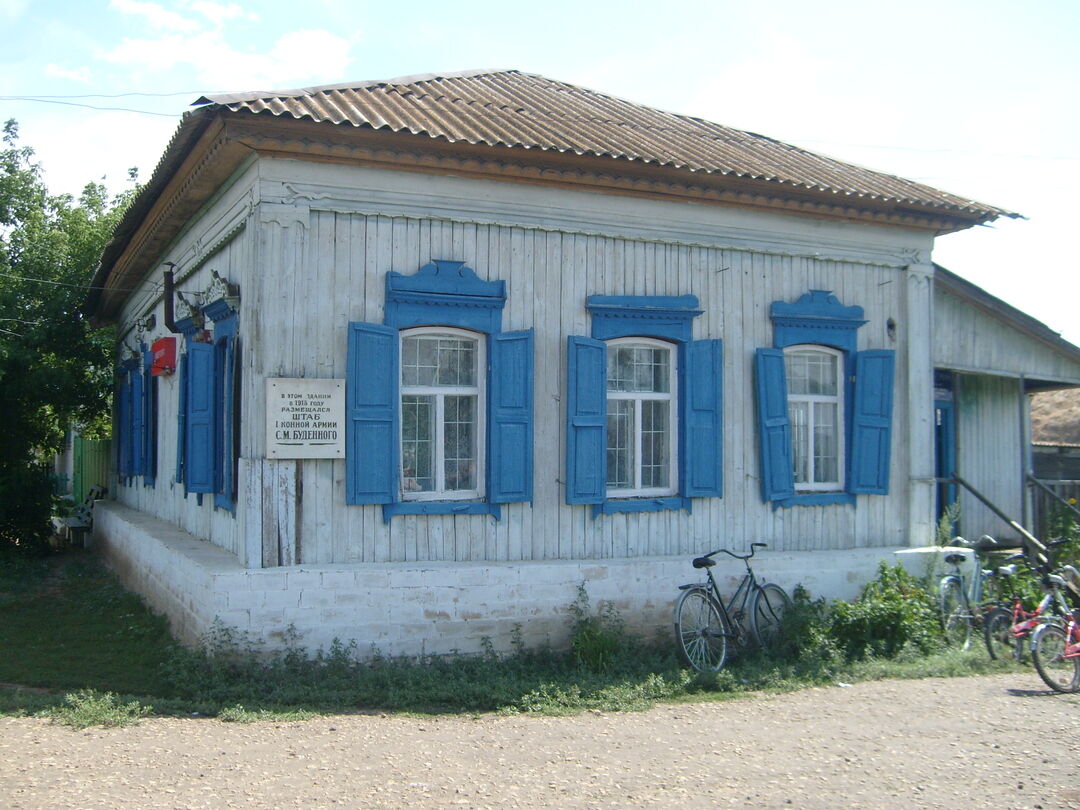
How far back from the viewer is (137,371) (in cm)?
1465

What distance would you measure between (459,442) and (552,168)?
2549 millimetres

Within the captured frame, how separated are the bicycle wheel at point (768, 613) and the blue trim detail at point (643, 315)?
8.19ft

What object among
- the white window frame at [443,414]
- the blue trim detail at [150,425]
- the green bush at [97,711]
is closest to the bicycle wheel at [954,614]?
the white window frame at [443,414]

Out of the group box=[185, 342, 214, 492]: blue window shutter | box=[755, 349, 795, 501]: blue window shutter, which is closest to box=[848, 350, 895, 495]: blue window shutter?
box=[755, 349, 795, 501]: blue window shutter

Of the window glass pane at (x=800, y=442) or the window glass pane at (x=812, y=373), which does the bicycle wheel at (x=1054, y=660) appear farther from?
the window glass pane at (x=812, y=373)

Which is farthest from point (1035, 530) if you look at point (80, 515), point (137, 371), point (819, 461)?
point (80, 515)

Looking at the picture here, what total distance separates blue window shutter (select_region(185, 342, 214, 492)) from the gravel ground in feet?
10.3

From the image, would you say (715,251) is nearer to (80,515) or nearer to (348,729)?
(348,729)

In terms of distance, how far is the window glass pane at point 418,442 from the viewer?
8.48 meters

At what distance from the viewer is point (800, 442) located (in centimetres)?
1038

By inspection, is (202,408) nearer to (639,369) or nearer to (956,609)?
(639,369)

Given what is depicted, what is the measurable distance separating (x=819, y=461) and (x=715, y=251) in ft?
8.25

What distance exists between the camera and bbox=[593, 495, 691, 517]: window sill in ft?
29.8

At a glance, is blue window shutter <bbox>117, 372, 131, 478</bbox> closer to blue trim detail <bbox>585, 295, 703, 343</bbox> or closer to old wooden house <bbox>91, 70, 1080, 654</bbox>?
old wooden house <bbox>91, 70, 1080, 654</bbox>
